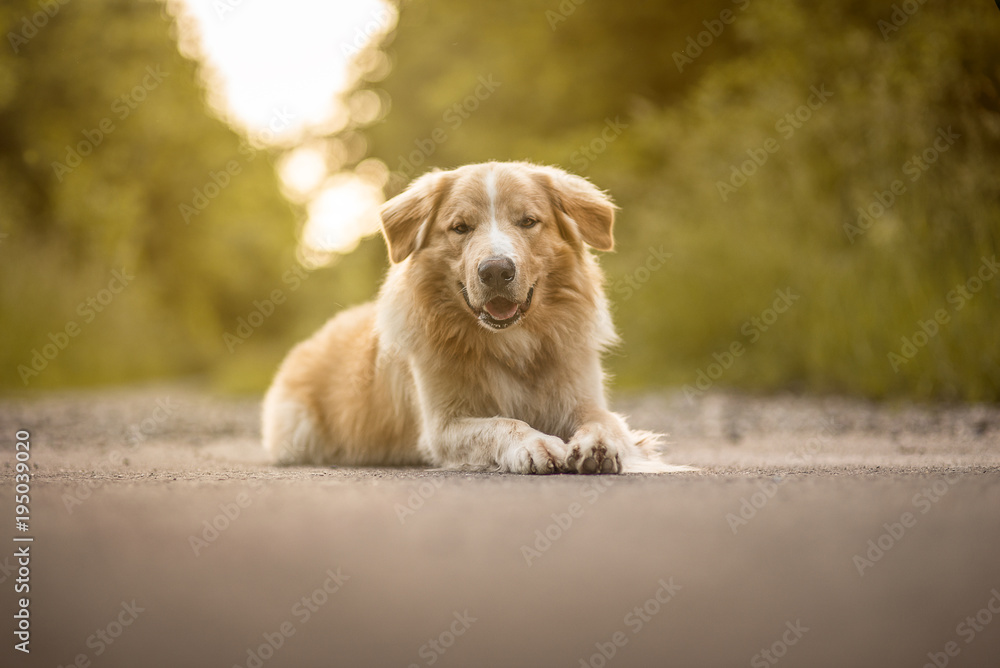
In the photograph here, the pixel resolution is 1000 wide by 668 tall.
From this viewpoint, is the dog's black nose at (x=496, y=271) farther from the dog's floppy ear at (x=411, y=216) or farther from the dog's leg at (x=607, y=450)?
the dog's leg at (x=607, y=450)

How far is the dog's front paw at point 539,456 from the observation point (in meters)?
3.80

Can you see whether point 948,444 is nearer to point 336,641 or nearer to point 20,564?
point 336,641

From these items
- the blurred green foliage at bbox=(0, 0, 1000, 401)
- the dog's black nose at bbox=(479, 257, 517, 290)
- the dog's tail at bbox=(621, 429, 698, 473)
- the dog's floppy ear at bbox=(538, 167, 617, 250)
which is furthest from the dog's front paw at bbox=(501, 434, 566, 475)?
the blurred green foliage at bbox=(0, 0, 1000, 401)

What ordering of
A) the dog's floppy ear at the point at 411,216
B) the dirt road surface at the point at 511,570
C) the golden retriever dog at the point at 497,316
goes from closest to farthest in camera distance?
1. the dirt road surface at the point at 511,570
2. the golden retriever dog at the point at 497,316
3. the dog's floppy ear at the point at 411,216

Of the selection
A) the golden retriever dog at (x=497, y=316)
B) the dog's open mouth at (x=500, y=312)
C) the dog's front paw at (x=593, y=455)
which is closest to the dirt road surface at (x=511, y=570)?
the dog's front paw at (x=593, y=455)

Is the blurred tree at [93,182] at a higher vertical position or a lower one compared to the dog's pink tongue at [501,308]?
higher

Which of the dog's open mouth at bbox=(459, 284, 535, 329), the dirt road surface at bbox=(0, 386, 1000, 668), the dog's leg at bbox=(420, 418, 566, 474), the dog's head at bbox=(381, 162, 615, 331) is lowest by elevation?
the dirt road surface at bbox=(0, 386, 1000, 668)

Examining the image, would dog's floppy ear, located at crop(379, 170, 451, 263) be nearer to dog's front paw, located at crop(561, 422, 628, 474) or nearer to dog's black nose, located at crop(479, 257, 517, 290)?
dog's black nose, located at crop(479, 257, 517, 290)

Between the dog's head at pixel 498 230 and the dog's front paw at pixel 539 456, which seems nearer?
the dog's front paw at pixel 539 456

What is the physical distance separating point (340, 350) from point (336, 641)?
3.61 meters

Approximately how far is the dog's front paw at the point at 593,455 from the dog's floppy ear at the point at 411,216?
1.50m

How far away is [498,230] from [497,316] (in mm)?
447

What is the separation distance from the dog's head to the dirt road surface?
95 centimetres

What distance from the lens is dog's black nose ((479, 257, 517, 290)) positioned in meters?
4.10
